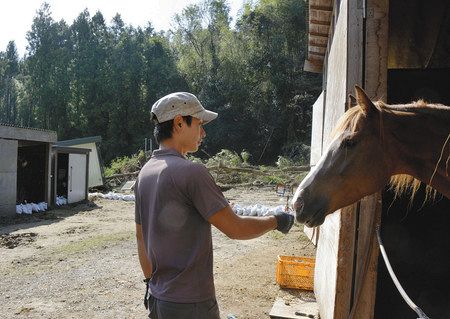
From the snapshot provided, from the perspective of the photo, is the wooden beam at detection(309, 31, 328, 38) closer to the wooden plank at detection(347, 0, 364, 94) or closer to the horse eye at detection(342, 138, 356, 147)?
the wooden plank at detection(347, 0, 364, 94)

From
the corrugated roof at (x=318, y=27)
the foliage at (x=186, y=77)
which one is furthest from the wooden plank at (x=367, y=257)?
the foliage at (x=186, y=77)

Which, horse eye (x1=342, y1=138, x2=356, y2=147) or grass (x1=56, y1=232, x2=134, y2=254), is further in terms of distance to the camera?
grass (x1=56, y1=232, x2=134, y2=254)

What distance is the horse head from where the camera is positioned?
86.1 inches

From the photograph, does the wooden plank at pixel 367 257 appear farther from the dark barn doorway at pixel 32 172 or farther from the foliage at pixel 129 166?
the foliage at pixel 129 166

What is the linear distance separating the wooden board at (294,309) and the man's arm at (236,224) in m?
2.40

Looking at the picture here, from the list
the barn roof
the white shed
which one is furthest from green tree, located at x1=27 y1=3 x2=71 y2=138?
the barn roof

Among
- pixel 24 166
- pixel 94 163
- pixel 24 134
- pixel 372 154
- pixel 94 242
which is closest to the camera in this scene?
pixel 372 154

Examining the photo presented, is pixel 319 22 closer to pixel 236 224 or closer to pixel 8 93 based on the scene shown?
pixel 236 224

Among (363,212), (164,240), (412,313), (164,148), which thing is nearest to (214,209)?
(164,240)

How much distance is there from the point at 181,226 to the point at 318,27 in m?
4.79

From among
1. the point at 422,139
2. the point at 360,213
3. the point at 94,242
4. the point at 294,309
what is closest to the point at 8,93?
the point at 94,242

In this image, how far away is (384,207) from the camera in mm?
4027

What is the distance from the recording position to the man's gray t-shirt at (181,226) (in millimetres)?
1712

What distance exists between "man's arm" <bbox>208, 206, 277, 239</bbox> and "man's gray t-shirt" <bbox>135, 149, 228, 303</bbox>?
33mm
